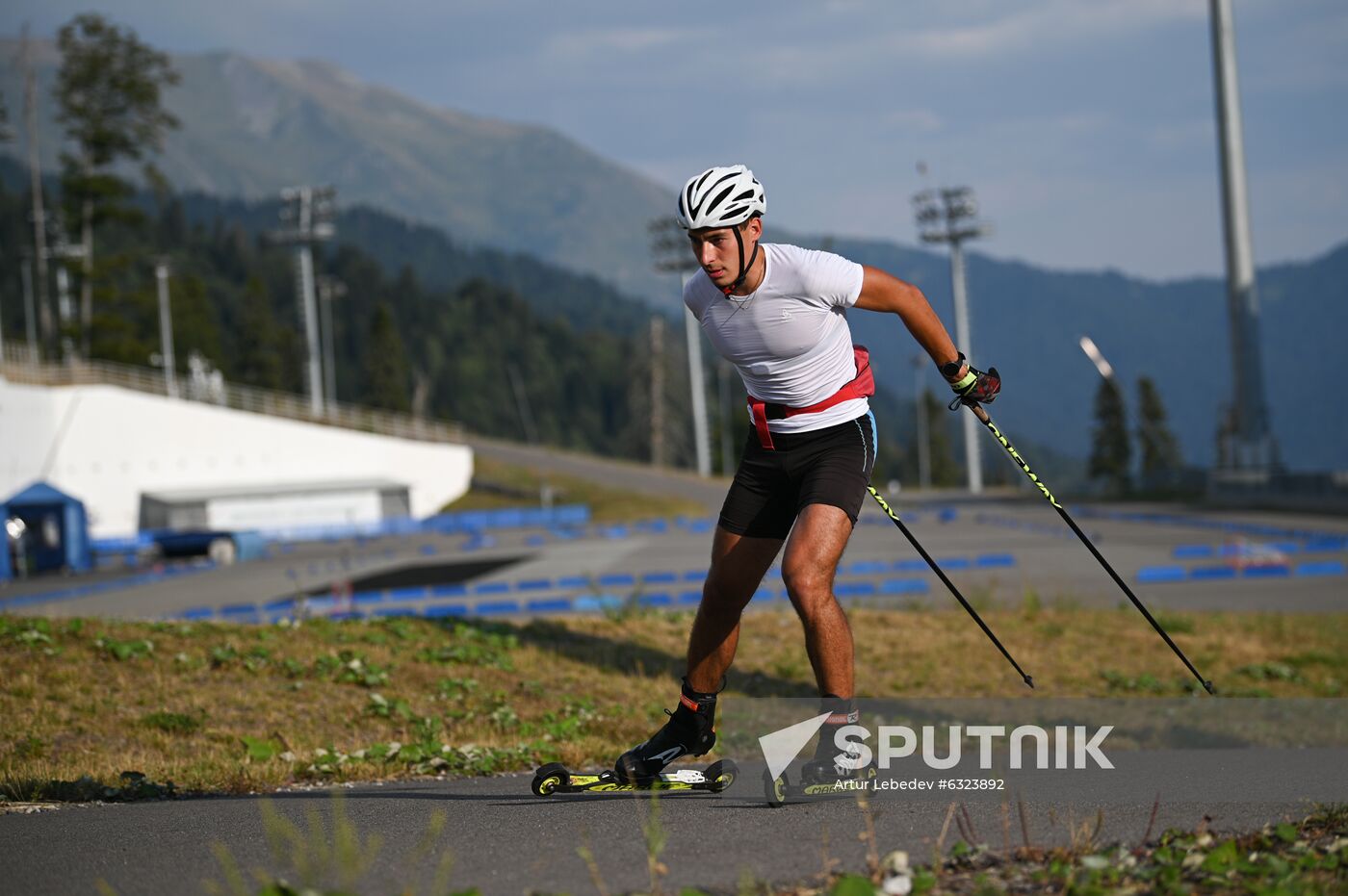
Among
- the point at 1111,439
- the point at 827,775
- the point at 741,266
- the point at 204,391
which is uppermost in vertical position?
the point at 741,266

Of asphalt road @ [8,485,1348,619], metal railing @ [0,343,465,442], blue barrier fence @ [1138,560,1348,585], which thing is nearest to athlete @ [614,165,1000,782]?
asphalt road @ [8,485,1348,619]

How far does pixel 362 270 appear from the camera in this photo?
186 m

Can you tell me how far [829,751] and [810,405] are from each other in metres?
1.42

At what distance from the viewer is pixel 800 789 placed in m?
5.47

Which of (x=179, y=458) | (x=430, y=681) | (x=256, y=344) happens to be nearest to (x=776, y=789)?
(x=430, y=681)

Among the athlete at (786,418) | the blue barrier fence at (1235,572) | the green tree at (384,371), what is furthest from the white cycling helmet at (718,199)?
the green tree at (384,371)

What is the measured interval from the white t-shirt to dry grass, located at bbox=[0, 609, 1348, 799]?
8.83 ft

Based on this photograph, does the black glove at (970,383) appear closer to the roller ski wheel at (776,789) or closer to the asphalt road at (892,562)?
the roller ski wheel at (776,789)

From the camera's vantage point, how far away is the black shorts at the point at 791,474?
5.88 metres

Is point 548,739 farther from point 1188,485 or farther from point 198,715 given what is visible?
point 1188,485

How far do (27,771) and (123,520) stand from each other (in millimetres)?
55025

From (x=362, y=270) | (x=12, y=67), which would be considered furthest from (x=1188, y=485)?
(x=362, y=270)

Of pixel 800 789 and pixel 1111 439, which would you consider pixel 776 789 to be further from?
pixel 1111 439

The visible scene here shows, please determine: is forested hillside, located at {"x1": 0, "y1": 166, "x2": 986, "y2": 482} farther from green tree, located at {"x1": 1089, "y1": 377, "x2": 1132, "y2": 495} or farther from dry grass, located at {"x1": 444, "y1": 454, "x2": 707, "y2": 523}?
dry grass, located at {"x1": 444, "y1": 454, "x2": 707, "y2": 523}
